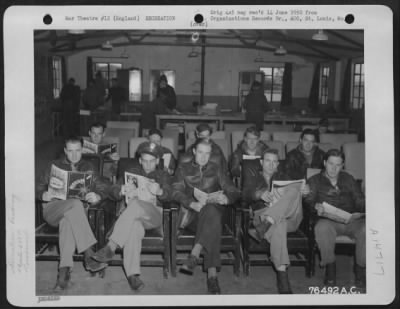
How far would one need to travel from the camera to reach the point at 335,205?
2797 mm

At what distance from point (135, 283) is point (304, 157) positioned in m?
1.54

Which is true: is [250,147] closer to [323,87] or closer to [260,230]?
[260,230]

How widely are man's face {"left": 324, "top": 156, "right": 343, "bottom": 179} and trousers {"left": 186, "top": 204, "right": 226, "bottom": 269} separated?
0.72 meters

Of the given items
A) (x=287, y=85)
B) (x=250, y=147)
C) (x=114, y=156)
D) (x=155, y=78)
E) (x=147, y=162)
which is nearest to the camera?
(x=147, y=162)

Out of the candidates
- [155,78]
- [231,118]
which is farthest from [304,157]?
[155,78]

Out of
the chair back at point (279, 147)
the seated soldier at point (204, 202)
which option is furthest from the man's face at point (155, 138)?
the chair back at point (279, 147)

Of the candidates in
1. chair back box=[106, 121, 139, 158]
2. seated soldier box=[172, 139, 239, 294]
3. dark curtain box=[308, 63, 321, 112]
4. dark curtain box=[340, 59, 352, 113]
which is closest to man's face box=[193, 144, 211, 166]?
seated soldier box=[172, 139, 239, 294]

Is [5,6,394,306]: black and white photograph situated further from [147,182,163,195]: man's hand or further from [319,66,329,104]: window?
[319,66,329,104]: window

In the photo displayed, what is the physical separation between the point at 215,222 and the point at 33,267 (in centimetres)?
104

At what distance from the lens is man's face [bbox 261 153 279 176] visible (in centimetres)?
300

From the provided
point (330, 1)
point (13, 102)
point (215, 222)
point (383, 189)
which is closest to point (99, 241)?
point (215, 222)

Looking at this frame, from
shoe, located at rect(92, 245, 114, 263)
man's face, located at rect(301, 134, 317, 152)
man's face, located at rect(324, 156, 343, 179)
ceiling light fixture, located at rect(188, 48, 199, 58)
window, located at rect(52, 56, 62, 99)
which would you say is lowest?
shoe, located at rect(92, 245, 114, 263)

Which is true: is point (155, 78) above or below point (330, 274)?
above

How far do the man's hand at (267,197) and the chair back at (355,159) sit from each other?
0.48 meters
